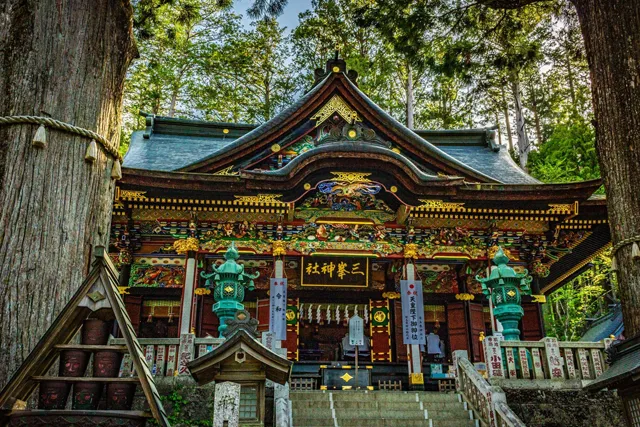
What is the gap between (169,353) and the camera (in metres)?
7.74

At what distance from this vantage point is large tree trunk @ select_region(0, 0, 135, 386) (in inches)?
123

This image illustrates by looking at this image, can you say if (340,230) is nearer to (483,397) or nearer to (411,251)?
(411,251)

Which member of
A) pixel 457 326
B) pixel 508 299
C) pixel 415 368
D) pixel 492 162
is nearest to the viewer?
pixel 508 299

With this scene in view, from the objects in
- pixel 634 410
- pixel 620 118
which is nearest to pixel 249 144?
pixel 620 118

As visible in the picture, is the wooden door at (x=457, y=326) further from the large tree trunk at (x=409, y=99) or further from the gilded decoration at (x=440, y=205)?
the large tree trunk at (x=409, y=99)

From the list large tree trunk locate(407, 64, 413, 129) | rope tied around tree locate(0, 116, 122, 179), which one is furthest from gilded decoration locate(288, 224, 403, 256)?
large tree trunk locate(407, 64, 413, 129)

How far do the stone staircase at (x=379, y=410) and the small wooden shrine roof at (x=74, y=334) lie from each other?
193 inches

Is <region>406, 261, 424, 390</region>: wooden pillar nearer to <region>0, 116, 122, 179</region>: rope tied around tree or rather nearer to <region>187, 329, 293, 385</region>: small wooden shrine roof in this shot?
<region>187, 329, 293, 385</region>: small wooden shrine roof

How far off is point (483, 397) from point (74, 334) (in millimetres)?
6020

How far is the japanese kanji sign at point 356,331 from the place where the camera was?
11.5 meters

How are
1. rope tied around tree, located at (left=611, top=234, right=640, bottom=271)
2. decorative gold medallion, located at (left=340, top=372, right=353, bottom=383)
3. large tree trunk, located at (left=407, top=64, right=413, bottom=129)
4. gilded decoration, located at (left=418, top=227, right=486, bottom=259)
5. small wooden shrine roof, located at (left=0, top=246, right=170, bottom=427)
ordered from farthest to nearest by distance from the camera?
large tree trunk, located at (left=407, top=64, right=413, bottom=129)
gilded decoration, located at (left=418, top=227, right=486, bottom=259)
decorative gold medallion, located at (left=340, top=372, right=353, bottom=383)
rope tied around tree, located at (left=611, top=234, right=640, bottom=271)
small wooden shrine roof, located at (left=0, top=246, right=170, bottom=427)

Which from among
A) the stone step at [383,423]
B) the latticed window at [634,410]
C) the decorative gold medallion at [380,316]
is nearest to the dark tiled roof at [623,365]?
the latticed window at [634,410]

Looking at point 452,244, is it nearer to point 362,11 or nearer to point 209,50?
point 362,11

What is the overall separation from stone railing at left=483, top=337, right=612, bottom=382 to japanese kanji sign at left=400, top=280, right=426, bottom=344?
263 cm
